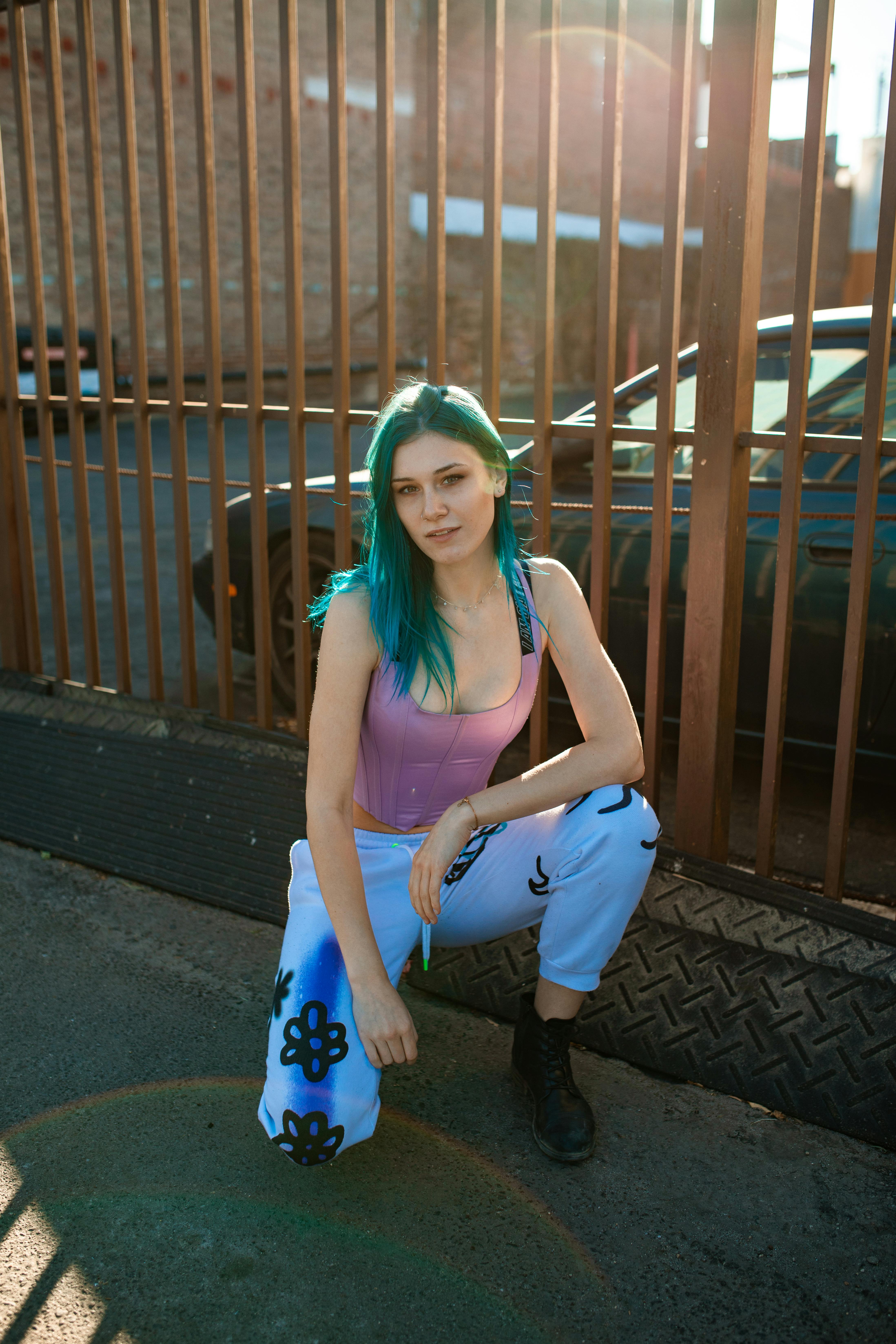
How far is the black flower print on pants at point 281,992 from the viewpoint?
2205 mm

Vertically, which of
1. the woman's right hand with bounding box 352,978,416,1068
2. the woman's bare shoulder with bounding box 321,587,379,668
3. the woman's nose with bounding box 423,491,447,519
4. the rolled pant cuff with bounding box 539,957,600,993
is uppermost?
the woman's nose with bounding box 423,491,447,519

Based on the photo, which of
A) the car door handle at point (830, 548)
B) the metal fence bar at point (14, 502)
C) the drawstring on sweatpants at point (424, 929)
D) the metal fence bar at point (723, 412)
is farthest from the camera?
the metal fence bar at point (14, 502)

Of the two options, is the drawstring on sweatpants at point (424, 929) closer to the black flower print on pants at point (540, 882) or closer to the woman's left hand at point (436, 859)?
the woman's left hand at point (436, 859)

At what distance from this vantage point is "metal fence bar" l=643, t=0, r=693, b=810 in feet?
9.37

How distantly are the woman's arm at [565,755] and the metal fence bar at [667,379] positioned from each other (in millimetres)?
679

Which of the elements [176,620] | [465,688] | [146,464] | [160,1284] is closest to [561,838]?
[465,688]

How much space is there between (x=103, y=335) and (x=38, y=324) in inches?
14.9

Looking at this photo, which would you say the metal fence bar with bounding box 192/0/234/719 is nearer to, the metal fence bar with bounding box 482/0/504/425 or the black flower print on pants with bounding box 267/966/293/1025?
the metal fence bar with bounding box 482/0/504/425

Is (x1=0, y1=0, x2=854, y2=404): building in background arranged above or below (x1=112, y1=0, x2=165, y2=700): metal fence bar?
above

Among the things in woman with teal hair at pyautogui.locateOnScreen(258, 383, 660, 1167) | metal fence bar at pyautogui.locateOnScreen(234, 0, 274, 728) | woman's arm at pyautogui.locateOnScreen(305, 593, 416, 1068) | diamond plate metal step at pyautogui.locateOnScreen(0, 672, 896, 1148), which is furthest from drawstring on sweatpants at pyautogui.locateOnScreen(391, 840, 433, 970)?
metal fence bar at pyautogui.locateOnScreen(234, 0, 274, 728)

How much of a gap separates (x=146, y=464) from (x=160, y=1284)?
2.97 metres

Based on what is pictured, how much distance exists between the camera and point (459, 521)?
7.35ft

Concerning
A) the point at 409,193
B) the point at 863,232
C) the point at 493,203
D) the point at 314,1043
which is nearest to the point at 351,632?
the point at 314,1043

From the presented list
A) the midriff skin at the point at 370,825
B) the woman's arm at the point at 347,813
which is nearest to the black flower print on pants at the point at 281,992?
the woman's arm at the point at 347,813
